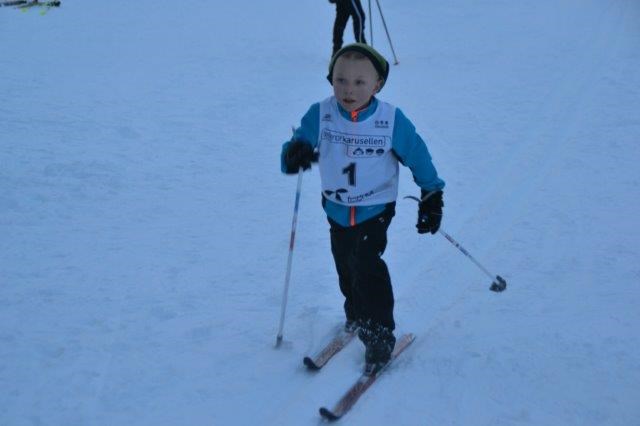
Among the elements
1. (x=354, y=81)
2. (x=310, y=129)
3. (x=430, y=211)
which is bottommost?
(x=430, y=211)

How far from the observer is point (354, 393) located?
3.02m

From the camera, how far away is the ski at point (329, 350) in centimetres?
321

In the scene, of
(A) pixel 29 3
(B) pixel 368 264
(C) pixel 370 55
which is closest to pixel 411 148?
(C) pixel 370 55

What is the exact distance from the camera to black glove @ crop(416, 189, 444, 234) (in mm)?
2967

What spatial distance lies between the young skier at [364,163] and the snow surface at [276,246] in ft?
1.73


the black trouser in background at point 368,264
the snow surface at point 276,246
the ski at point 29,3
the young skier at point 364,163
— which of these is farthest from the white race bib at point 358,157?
the ski at point 29,3

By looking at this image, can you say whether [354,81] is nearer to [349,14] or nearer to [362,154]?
[362,154]

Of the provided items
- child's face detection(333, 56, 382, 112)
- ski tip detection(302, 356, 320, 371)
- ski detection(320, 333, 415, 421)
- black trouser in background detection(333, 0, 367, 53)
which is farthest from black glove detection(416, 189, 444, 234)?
black trouser in background detection(333, 0, 367, 53)

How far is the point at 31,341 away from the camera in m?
3.45

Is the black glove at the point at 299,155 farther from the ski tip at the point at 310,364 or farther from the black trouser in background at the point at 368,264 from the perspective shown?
the ski tip at the point at 310,364

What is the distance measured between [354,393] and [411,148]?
1.19 meters

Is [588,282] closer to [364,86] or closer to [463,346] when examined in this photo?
[463,346]

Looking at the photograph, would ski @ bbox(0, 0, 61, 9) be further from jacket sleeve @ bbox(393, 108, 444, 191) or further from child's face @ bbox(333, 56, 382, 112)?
jacket sleeve @ bbox(393, 108, 444, 191)

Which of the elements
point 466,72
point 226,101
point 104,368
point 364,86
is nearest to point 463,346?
point 364,86
